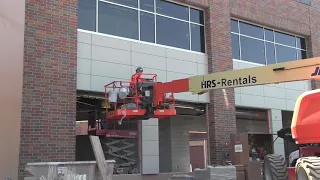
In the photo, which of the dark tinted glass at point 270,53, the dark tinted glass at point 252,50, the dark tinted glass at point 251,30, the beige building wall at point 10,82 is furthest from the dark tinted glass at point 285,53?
the beige building wall at point 10,82

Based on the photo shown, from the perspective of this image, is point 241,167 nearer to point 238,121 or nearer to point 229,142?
point 229,142

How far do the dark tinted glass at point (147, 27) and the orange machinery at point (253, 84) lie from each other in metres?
1.50

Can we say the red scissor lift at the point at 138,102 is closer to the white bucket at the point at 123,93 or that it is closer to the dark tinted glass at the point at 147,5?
the white bucket at the point at 123,93

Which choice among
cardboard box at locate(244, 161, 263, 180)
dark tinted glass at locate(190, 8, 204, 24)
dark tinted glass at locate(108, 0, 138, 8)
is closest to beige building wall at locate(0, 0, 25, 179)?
dark tinted glass at locate(108, 0, 138, 8)

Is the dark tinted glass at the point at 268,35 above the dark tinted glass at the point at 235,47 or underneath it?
above

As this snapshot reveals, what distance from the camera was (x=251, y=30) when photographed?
18609 millimetres

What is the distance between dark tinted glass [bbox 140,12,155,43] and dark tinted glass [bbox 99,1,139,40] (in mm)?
241

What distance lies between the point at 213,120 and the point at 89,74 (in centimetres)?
547

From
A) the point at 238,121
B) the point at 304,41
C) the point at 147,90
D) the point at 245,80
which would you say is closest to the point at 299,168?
the point at 245,80

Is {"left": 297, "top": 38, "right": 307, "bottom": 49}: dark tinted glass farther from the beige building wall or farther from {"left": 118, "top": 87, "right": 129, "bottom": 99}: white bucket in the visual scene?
the beige building wall

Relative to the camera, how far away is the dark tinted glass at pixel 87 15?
1329cm

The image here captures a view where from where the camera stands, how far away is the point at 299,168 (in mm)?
6004

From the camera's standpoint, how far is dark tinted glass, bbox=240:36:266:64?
Answer: 18109 millimetres

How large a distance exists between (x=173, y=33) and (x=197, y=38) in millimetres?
1335
